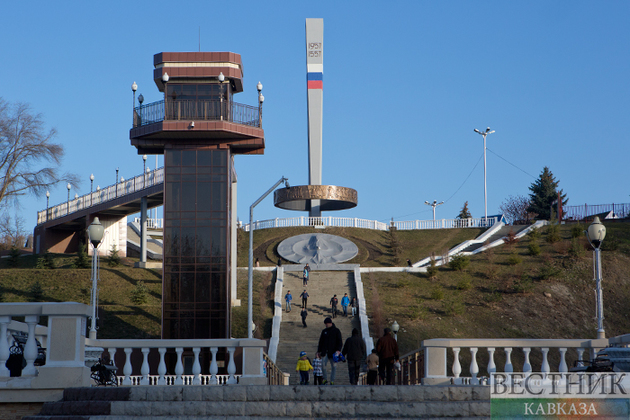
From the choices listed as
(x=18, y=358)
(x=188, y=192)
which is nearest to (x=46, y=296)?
(x=188, y=192)

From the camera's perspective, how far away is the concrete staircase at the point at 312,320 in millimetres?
30688

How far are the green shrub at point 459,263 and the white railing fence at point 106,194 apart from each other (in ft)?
62.1

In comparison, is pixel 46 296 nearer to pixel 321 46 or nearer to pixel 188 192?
pixel 188 192

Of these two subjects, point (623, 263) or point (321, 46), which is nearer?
point (623, 263)

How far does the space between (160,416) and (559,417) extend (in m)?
5.21

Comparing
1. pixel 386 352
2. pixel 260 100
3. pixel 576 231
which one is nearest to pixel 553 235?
pixel 576 231

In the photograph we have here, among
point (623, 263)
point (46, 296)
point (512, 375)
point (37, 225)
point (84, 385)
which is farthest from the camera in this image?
point (37, 225)

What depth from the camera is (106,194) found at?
4638cm

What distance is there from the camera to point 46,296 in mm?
37188

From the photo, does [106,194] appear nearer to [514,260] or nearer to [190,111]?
[190,111]

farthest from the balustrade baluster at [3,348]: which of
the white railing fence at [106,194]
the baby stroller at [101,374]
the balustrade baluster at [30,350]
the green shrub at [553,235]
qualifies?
the green shrub at [553,235]

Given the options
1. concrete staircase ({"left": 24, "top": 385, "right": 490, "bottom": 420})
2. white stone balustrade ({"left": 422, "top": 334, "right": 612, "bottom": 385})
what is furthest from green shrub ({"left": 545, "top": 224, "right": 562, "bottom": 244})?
concrete staircase ({"left": 24, "top": 385, "right": 490, "bottom": 420})

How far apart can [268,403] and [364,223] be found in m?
51.8

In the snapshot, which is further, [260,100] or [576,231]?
[576,231]
